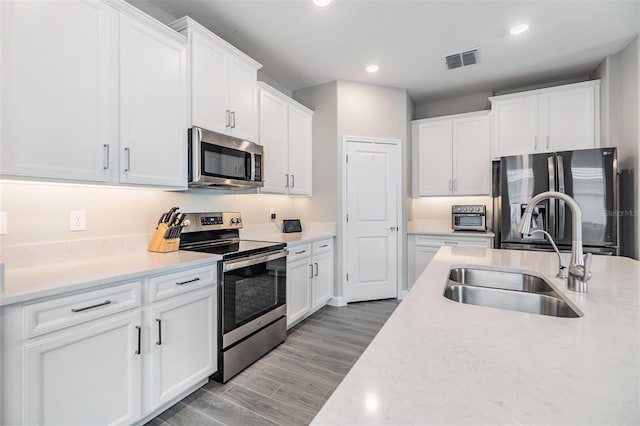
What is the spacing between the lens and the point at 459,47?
2949 millimetres

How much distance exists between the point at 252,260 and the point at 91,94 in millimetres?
1417

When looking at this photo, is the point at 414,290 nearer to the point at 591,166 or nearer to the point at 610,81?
the point at 591,166

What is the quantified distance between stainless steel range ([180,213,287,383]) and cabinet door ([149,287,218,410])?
9 centimetres

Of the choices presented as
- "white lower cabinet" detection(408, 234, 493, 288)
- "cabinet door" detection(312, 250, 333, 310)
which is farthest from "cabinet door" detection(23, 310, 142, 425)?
"white lower cabinet" detection(408, 234, 493, 288)

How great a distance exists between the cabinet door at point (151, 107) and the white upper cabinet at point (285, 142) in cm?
95

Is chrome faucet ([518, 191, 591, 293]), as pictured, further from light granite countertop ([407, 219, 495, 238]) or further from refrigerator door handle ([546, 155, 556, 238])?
light granite countertop ([407, 219, 495, 238])

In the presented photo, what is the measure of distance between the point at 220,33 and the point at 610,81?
4049 millimetres

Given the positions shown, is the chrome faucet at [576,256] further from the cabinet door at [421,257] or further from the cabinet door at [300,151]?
the cabinet door at [421,257]

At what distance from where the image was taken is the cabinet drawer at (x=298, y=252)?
288cm

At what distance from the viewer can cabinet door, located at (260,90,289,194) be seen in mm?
2992

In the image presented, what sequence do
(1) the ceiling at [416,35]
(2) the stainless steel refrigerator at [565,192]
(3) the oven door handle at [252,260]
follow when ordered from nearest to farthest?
1. (3) the oven door handle at [252,260]
2. (1) the ceiling at [416,35]
3. (2) the stainless steel refrigerator at [565,192]

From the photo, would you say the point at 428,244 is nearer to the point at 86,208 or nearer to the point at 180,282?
the point at 180,282

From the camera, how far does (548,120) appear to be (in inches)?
137

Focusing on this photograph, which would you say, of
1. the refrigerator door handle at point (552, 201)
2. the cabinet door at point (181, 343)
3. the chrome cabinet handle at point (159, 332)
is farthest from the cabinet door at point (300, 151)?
the refrigerator door handle at point (552, 201)
